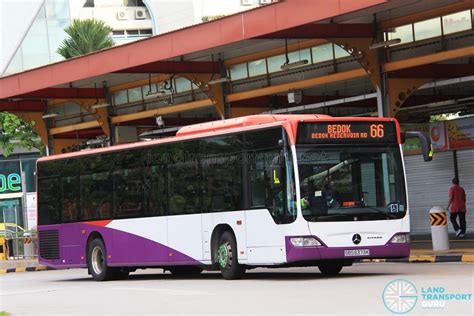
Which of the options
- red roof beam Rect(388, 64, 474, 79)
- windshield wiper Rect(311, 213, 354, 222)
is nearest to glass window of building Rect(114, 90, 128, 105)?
red roof beam Rect(388, 64, 474, 79)

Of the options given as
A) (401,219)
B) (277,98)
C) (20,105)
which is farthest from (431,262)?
(20,105)

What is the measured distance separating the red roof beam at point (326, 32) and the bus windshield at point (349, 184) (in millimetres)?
6587

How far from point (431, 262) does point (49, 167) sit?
9852 mm

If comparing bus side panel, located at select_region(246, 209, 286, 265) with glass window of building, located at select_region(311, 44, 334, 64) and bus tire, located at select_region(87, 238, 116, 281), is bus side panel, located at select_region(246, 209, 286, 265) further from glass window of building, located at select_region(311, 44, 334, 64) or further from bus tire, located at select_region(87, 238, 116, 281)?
glass window of building, located at select_region(311, 44, 334, 64)

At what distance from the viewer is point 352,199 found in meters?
19.1

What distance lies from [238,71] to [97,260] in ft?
31.5

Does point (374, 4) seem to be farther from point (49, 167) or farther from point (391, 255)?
point (49, 167)

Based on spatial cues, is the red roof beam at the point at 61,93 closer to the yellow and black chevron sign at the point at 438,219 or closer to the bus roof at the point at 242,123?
the bus roof at the point at 242,123

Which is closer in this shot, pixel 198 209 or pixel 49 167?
pixel 198 209

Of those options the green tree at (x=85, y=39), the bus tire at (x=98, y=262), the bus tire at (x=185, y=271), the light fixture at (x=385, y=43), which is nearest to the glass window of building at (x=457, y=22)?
the light fixture at (x=385, y=43)

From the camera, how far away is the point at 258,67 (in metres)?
31.9

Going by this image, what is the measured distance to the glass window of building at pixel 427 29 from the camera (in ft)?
84.9

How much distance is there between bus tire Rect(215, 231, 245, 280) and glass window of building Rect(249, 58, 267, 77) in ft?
38.5

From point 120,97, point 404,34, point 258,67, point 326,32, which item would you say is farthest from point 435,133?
point 120,97
